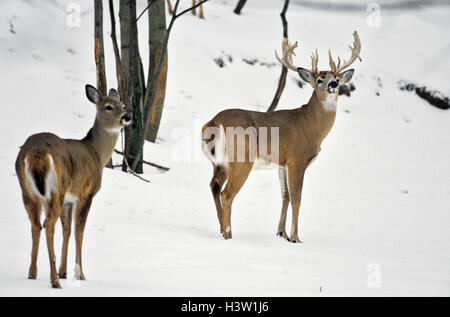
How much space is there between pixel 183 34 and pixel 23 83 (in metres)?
5.15

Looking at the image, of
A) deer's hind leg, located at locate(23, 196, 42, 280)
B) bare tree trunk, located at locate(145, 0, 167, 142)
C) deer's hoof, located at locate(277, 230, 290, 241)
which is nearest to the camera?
deer's hind leg, located at locate(23, 196, 42, 280)

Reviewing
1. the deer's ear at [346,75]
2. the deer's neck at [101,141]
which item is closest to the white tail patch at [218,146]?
the deer's ear at [346,75]

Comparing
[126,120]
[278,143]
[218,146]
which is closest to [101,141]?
[126,120]

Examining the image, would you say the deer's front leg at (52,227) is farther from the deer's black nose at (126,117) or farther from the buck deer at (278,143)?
the buck deer at (278,143)

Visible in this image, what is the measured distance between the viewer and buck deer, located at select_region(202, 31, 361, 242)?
Answer: 760 cm

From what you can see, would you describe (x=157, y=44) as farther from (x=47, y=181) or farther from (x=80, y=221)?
(x=47, y=181)

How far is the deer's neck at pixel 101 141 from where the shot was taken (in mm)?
5438

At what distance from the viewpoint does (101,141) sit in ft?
18.2

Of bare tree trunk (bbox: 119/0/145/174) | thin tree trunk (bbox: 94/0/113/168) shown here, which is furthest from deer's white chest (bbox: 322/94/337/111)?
thin tree trunk (bbox: 94/0/113/168)

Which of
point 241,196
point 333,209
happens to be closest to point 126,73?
point 241,196

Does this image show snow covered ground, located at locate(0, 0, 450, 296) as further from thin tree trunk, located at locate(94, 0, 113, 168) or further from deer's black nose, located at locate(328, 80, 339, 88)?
deer's black nose, located at locate(328, 80, 339, 88)

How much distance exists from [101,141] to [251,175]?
6.45 meters

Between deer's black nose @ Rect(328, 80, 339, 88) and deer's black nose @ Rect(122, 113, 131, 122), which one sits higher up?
deer's black nose @ Rect(328, 80, 339, 88)

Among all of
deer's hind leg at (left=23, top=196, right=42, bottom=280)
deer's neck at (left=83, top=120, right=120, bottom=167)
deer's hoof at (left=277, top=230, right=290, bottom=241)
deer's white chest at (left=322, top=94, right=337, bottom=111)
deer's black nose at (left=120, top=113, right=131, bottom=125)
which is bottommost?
deer's hoof at (left=277, top=230, right=290, bottom=241)
